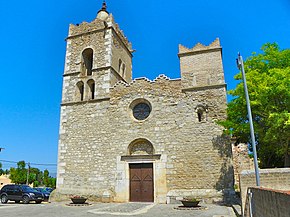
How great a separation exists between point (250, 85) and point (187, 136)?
489 cm

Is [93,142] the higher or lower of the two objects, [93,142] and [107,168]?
the higher

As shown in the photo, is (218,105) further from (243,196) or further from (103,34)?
(103,34)

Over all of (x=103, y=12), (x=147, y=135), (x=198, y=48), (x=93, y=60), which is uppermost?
(x=103, y=12)

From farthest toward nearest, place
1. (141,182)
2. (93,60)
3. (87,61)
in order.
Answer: (87,61) < (93,60) < (141,182)

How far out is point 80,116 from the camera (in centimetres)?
1725

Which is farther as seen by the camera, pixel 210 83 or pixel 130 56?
pixel 130 56

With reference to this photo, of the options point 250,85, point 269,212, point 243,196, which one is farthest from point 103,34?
point 269,212

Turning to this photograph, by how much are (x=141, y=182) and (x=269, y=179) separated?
27.1 feet

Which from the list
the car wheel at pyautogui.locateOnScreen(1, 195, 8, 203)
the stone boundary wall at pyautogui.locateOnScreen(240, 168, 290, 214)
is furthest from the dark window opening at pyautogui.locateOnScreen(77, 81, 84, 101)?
the stone boundary wall at pyautogui.locateOnScreen(240, 168, 290, 214)

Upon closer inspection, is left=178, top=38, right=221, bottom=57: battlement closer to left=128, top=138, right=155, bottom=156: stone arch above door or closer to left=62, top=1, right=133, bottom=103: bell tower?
left=62, top=1, right=133, bottom=103: bell tower

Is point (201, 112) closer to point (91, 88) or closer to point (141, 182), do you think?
point (141, 182)

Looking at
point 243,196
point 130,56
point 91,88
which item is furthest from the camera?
point 130,56

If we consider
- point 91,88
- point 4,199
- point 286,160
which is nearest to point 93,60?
point 91,88

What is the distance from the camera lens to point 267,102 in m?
10.8
